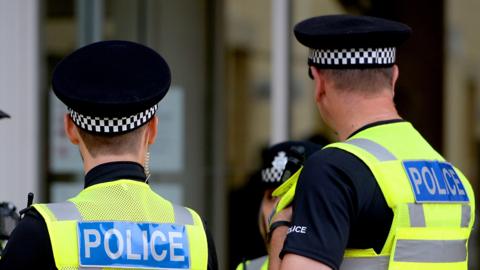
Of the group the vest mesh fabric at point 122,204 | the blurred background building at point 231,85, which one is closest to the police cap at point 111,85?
the vest mesh fabric at point 122,204

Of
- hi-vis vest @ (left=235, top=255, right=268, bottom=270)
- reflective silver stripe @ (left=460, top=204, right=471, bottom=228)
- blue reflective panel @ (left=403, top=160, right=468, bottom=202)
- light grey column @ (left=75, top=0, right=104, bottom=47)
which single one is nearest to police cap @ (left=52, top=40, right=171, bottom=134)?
blue reflective panel @ (left=403, top=160, right=468, bottom=202)

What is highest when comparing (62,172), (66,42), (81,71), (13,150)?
(81,71)

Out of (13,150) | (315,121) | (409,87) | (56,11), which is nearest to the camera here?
(13,150)

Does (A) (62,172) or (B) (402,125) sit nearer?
(B) (402,125)

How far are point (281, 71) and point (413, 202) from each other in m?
3.76

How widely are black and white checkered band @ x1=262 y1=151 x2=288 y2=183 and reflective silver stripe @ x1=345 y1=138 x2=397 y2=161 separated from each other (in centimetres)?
89

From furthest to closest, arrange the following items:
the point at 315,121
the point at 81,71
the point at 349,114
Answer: the point at 315,121 < the point at 349,114 < the point at 81,71

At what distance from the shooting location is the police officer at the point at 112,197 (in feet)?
8.15

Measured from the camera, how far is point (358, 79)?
2.97 meters

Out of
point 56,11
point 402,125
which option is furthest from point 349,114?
point 56,11

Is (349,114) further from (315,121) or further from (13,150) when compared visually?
(315,121)

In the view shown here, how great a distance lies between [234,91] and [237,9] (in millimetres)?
582

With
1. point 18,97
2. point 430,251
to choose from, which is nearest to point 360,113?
point 430,251

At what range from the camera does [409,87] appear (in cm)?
734
